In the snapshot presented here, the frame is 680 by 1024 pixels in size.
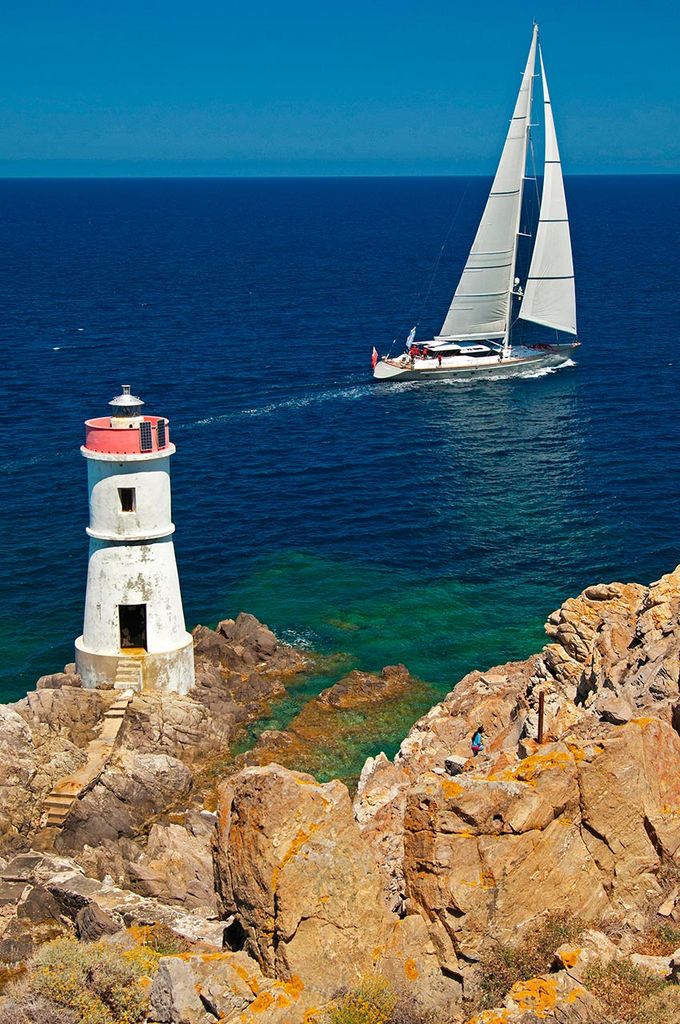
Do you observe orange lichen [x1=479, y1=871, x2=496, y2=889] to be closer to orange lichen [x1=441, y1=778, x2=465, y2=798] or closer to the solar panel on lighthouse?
orange lichen [x1=441, y1=778, x2=465, y2=798]

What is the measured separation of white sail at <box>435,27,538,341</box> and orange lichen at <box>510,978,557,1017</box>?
9266cm

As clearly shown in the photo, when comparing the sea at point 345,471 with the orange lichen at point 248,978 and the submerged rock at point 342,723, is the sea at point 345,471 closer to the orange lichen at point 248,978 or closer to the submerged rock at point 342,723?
the submerged rock at point 342,723

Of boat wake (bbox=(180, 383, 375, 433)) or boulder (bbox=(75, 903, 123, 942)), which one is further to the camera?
boat wake (bbox=(180, 383, 375, 433))

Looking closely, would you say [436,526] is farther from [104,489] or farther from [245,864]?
[245,864]

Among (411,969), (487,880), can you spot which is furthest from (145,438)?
(411,969)

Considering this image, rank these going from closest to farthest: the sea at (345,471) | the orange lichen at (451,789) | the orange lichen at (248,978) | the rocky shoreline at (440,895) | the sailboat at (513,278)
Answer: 1. the rocky shoreline at (440,895)
2. the orange lichen at (248,978)
3. the orange lichen at (451,789)
4. the sea at (345,471)
5. the sailboat at (513,278)

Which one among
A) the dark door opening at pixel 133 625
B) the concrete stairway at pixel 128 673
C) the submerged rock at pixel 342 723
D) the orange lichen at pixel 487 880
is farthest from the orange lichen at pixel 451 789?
the dark door opening at pixel 133 625

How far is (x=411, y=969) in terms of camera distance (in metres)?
17.7

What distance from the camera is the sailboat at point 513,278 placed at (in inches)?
4021

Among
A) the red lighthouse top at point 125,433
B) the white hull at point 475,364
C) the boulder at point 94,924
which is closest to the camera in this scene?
the boulder at point 94,924

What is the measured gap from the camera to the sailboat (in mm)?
102125

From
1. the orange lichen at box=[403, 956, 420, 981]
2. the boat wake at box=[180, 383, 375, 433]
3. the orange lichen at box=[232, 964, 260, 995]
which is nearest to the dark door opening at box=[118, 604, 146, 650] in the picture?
the orange lichen at box=[232, 964, 260, 995]

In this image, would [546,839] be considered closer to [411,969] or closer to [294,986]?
[411,969]

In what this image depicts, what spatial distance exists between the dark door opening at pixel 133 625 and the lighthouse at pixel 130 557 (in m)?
0.04
